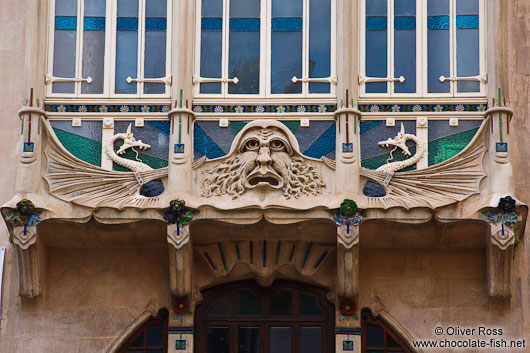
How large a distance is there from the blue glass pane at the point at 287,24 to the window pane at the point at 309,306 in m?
3.77

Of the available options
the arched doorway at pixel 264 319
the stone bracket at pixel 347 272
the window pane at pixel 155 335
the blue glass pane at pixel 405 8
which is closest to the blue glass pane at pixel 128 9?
the blue glass pane at pixel 405 8

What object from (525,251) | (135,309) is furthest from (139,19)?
(525,251)

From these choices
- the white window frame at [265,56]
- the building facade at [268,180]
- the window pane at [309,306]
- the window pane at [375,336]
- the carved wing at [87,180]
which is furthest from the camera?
the white window frame at [265,56]

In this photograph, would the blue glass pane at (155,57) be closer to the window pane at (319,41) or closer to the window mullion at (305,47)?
the window mullion at (305,47)

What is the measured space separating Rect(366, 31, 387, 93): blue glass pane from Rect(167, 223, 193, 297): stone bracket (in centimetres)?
336

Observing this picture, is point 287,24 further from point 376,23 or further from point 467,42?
point 467,42

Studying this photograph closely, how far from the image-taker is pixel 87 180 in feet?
70.8

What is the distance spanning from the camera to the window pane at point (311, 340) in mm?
21594

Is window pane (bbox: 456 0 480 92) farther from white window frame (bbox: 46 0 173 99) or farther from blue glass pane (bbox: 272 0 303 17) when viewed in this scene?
white window frame (bbox: 46 0 173 99)

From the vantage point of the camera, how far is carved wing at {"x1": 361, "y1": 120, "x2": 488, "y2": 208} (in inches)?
837

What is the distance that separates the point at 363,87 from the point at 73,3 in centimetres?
434

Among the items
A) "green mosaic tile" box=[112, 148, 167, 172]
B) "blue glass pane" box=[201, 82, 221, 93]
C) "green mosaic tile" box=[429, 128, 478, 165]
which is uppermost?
"blue glass pane" box=[201, 82, 221, 93]

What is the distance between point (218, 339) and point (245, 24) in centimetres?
448

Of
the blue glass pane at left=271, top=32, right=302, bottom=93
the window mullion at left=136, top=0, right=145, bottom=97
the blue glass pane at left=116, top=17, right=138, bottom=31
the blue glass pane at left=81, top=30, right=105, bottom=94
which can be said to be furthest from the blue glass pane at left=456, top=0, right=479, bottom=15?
the blue glass pane at left=81, top=30, right=105, bottom=94
